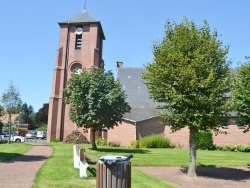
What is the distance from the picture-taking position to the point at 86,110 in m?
22.6

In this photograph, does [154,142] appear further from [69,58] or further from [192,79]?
[192,79]

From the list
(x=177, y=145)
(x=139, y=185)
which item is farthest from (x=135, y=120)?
(x=139, y=185)

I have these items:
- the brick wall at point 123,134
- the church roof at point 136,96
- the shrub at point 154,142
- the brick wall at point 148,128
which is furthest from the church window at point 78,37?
the shrub at point 154,142

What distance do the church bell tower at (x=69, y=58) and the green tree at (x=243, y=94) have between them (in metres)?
24.9

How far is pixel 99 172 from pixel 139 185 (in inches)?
189

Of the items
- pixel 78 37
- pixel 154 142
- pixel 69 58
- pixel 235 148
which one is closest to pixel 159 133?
pixel 154 142

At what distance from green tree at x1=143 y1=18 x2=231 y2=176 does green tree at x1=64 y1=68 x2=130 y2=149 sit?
362 inches

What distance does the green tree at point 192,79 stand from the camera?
12.1 metres

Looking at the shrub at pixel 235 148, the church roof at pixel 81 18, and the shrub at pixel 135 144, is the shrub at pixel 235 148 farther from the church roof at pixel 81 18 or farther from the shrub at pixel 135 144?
the church roof at pixel 81 18

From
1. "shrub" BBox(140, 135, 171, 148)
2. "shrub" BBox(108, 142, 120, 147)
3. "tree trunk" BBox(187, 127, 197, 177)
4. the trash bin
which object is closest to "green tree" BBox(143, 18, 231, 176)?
"tree trunk" BBox(187, 127, 197, 177)

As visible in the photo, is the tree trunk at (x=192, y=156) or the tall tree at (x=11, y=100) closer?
the tree trunk at (x=192, y=156)

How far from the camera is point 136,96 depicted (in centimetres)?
3597

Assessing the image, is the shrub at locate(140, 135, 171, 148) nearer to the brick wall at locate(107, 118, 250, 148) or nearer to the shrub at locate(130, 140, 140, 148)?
the shrub at locate(130, 140, 140, 148)

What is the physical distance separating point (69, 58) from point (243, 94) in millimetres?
28975
